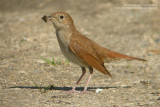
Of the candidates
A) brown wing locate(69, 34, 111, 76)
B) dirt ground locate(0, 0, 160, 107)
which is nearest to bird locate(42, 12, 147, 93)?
brown wing locate(69, 34, 111, 76)

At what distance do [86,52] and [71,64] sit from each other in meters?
1.98

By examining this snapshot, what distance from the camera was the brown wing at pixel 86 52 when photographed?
21.6 feet

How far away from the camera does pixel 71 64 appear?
28.3ft

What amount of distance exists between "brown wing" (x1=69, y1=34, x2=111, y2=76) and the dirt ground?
1.68 feet

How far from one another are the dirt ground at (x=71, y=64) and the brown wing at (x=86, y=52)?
511mm

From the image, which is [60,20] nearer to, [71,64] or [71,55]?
[71,55]

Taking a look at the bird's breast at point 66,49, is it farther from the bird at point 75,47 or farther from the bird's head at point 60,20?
the bird's head at point 60,20

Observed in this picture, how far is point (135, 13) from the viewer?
43.6 ft

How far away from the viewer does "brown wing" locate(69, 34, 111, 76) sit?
21.6 ft

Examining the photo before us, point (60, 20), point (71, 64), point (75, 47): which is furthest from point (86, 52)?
point (71, 64)

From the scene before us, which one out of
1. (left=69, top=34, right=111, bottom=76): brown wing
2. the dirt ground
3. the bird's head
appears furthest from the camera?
the bird's head

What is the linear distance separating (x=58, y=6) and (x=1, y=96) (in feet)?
27.4

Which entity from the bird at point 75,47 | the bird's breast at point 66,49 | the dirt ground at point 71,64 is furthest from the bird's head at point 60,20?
the dirt ground at point 71,64

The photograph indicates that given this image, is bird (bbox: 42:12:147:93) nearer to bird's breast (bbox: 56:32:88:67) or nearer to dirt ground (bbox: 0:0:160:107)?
bird's breast (bbox: 56:32:88:67)
